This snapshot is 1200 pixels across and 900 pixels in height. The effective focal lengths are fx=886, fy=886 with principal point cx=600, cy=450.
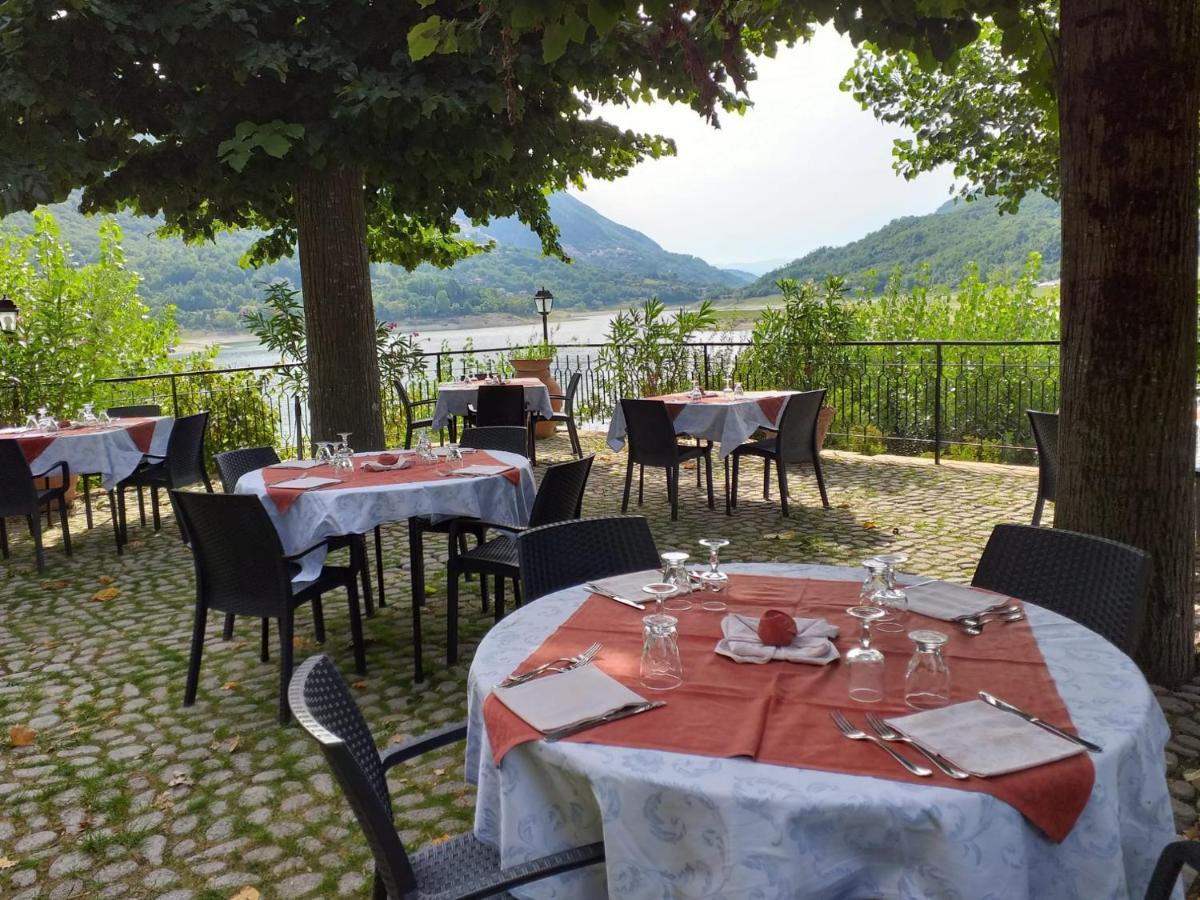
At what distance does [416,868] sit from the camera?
1.74m

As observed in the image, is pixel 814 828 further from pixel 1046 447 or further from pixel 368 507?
pixel 1046 447

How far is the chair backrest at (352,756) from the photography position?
56.5 inches

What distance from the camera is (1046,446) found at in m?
5.27

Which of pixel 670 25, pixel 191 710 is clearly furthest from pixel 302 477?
pixel 670 25

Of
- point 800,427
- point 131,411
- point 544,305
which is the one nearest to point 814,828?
point 800,427

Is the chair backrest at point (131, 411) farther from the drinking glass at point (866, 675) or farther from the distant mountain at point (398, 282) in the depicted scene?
the drinking glass at point (866, 675)

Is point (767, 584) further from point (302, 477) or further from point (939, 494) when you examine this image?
point (939, 494)

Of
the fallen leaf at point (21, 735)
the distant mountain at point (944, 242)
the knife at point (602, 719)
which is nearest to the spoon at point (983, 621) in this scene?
the knife at point (602, 719)

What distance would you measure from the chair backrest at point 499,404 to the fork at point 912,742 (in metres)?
7.10

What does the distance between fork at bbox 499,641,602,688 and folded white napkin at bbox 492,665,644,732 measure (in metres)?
0.03

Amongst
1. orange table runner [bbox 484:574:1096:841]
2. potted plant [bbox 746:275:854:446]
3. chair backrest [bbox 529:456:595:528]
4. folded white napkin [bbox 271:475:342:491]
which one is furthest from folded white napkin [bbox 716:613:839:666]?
potted plant [bbox 746:275:854:446]

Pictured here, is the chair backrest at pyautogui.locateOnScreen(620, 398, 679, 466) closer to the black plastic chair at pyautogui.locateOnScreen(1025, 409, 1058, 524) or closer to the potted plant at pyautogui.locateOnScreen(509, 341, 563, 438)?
A: the black plastic chair at pyautogui.locateOnScreen(1025, 409, 1058, 524)

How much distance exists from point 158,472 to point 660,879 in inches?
242

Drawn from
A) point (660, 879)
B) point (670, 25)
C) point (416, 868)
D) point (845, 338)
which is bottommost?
point (416, 868)
